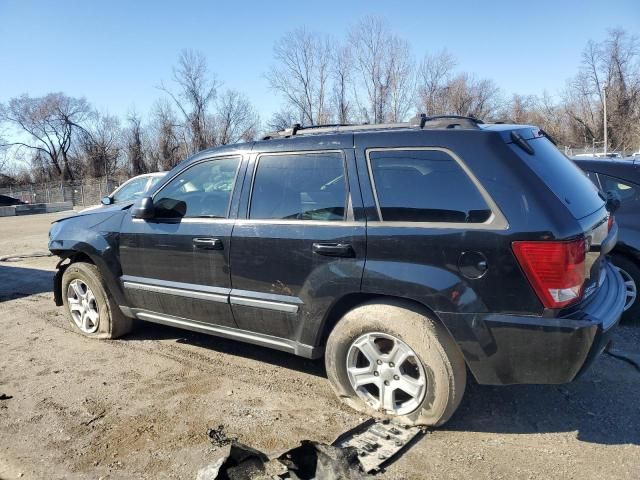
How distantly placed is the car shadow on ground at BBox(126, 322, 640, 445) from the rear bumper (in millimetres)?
526

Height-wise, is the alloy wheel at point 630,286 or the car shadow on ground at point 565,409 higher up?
the alloy wheel at point 630,286

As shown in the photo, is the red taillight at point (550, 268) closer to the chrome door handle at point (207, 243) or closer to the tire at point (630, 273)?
the chrome door handle at point (207, 243)

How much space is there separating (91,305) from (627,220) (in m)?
5.35

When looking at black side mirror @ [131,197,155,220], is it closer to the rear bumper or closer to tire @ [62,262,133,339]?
tire @ [62,262,133,339]

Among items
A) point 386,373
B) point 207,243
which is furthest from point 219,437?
point 207,243

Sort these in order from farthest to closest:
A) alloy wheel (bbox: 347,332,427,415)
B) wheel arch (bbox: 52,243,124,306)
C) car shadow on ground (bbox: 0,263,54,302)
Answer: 1. car shadow on ground (bbox: 0,263,54,302)
2. wheel arch (bbox: 52,243,124,306)
3. alloy wheel (bbox: 347,332,427,415)

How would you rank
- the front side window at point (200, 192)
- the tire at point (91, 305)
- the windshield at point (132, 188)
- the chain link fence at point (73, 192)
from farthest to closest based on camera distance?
the chain link fence at point (73, 192) → the windshield at point (132, 188) → the tire at point (91, 305) → the front side window at point (200, 192)

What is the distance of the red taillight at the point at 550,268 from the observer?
276cm

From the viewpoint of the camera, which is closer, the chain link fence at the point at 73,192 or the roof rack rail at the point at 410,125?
the roof rack rail at the point at 410,125

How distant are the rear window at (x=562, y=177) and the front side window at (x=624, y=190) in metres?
1.79

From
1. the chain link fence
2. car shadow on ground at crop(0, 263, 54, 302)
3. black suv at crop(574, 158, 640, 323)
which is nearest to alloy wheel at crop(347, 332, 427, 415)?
black suv at crop(574, 158, 640, 323)

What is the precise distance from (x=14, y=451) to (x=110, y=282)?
1841mm

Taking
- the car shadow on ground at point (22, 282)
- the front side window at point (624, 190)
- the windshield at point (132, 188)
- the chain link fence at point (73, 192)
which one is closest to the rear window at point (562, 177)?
the front side window at point (624, 190)

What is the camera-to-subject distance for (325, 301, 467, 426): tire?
3.06 meters
